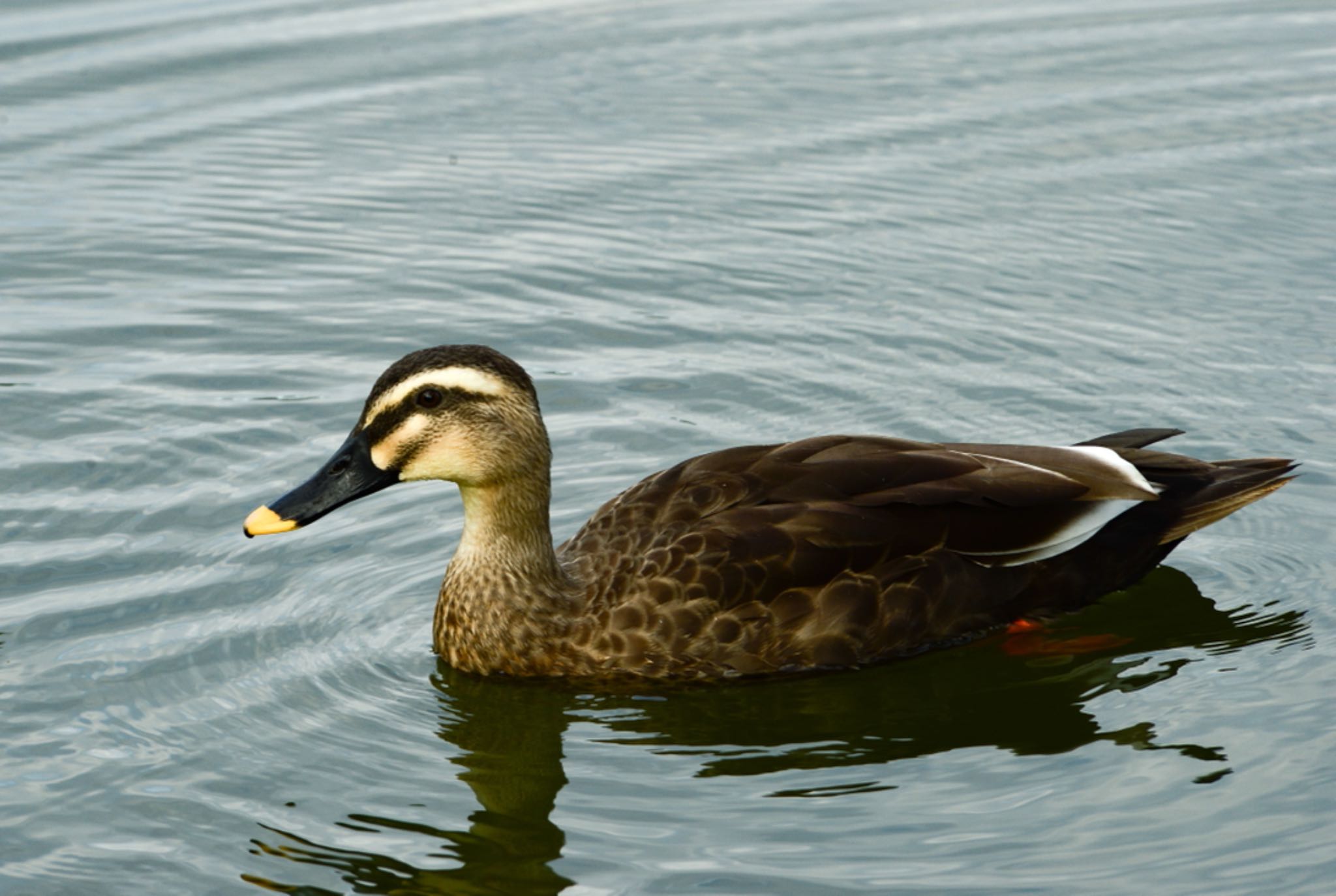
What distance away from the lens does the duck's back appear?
27.7ft

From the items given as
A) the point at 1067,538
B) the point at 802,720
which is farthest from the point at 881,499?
the point at 802,720

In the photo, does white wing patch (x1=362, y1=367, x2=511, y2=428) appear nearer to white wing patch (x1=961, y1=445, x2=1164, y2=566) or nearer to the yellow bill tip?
the yellow bill tip

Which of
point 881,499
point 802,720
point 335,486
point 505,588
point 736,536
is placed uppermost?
point 335,486

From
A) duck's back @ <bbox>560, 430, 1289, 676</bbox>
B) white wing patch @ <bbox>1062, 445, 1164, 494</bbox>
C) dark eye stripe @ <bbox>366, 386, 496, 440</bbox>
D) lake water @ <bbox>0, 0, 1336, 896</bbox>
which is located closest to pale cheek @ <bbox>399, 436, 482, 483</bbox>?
dark eye stripe @ <bbox>366, 386, 496, 440</bbox>

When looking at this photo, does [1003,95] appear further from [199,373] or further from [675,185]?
[199,373]

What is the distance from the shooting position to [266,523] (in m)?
8.28

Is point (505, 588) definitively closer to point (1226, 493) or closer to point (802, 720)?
point (802, 720)

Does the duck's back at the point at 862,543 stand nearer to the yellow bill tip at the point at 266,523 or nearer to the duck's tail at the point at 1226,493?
the duck's tail at the point at 1226,493

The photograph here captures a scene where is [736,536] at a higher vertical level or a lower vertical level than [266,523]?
lower

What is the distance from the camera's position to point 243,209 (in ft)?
44.9

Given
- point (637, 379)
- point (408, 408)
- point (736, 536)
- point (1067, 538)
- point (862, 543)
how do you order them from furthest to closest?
point (637, 379) < point (1067, 538) < point (862, 543) < point (736, 536) < point (408, 408)

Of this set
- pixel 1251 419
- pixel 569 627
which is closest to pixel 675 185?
pixel 1251 419

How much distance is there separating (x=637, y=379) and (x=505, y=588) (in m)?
2.84

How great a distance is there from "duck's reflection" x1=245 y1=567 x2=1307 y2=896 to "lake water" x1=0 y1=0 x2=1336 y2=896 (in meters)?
0.03
